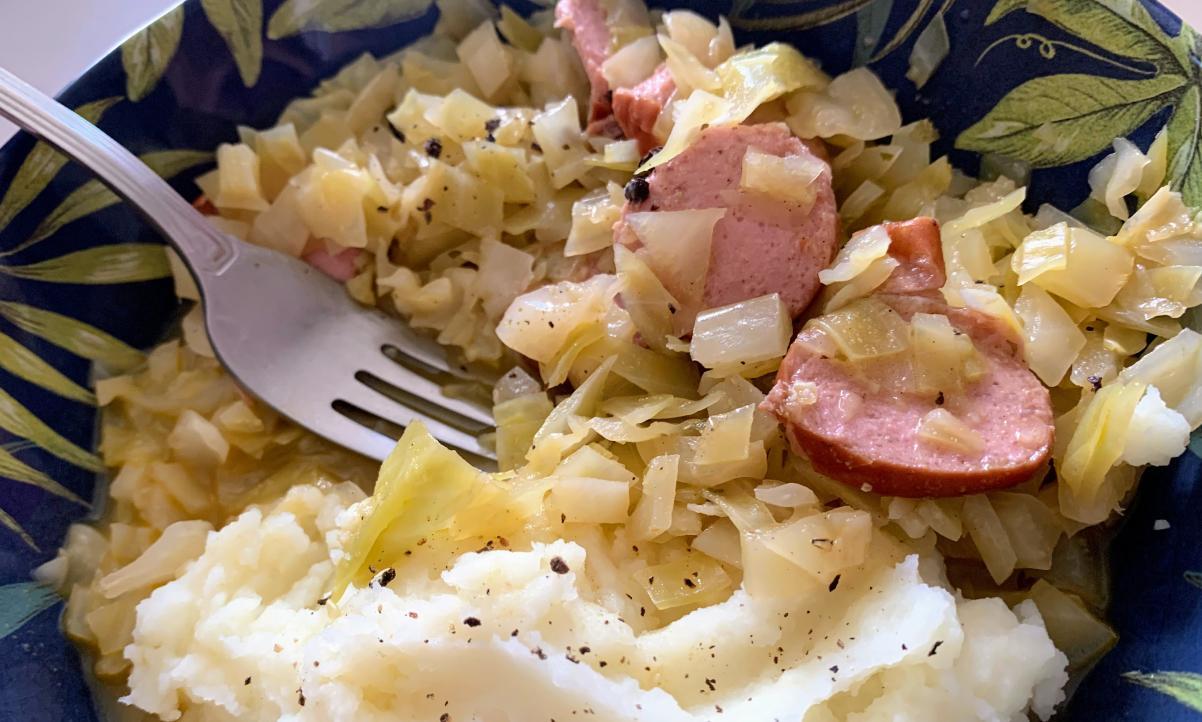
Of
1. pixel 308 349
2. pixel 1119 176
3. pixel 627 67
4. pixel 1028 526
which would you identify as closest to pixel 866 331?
pixel 1028 526

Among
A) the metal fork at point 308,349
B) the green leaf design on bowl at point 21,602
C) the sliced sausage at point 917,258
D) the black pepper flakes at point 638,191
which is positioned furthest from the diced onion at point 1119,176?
the green leaf design on bowl at point 21,602

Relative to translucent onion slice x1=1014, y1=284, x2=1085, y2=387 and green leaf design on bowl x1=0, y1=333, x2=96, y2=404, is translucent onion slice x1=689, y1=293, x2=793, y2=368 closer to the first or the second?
translucent onion slice x1=1014, y1=284, x2=1085, y2=387

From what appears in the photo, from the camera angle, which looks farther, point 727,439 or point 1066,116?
point 1066,116

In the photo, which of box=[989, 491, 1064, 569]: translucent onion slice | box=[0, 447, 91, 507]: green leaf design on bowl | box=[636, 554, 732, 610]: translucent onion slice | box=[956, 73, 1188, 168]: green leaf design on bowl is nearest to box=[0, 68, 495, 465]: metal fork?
box=[0, 447, 91, 507]: green leaf design on bowl

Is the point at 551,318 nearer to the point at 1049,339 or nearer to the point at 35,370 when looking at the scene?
the point at 1049,339

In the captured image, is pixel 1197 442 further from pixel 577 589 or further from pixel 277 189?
pixel 277 189

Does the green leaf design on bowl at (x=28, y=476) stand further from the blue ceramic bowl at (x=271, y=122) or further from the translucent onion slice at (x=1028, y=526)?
the translucent onion slice at (x=1028, y=526)

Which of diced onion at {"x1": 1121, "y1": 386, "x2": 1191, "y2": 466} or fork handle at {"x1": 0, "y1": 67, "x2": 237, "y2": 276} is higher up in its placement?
fork handle at {"x1": 0, "y1": 67, "x2": 237, "y2": 276}
